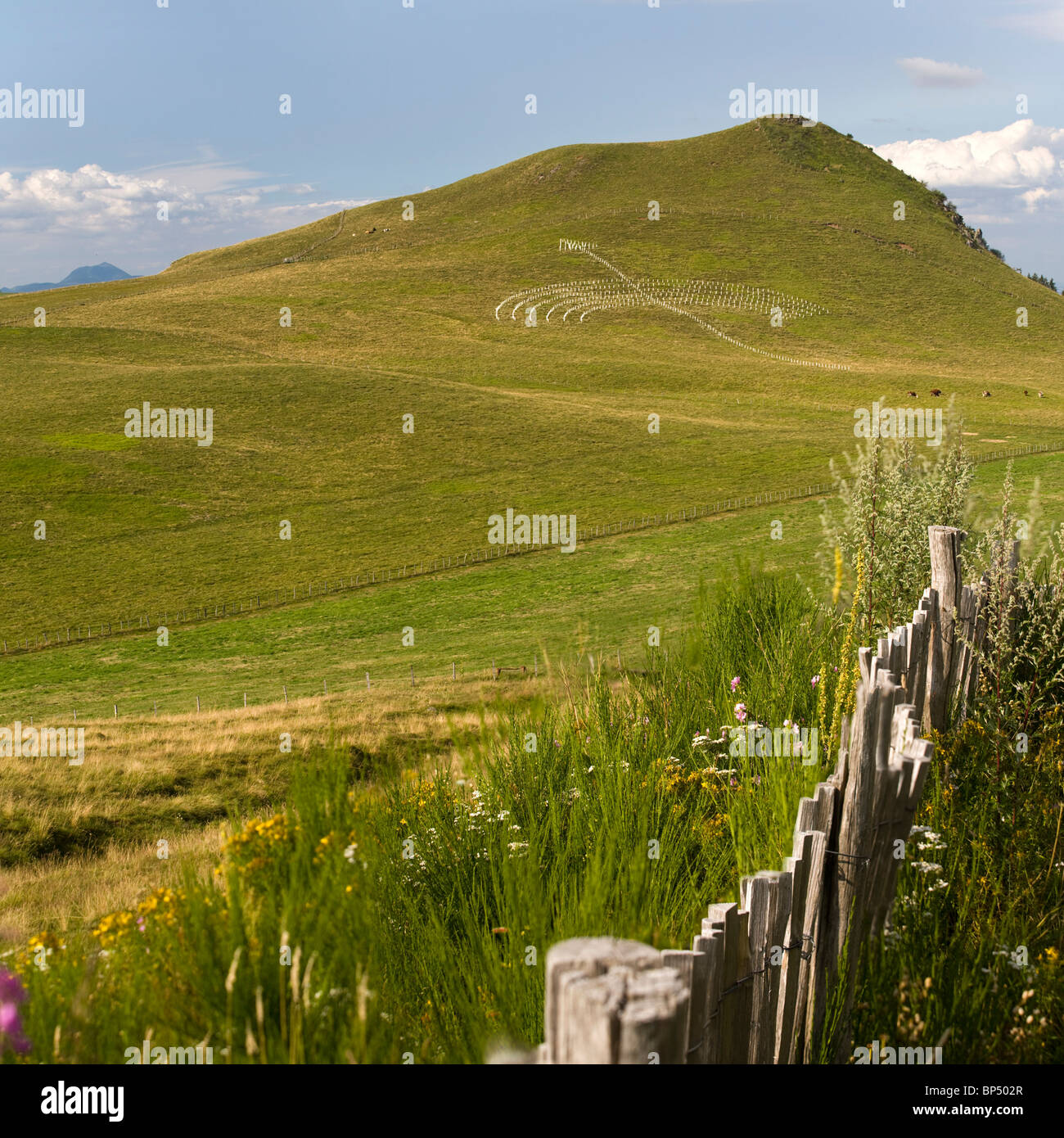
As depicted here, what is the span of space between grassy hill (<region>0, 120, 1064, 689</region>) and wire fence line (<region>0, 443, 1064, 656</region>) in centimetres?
105

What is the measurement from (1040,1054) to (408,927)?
3.10 m

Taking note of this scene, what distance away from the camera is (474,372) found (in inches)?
3413

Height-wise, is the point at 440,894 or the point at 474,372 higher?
the point at 474,372

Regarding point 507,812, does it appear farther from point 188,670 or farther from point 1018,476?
point 1018,476

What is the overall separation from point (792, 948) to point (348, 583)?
40.8 metres

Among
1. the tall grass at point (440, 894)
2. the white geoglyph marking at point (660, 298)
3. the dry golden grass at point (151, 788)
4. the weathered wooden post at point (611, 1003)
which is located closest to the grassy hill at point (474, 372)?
the white geoglyph marking at point (660, 298)

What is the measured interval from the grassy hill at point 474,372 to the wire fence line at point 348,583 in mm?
1045

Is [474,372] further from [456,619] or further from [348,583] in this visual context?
[456,619]

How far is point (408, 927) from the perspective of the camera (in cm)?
518

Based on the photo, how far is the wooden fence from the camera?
2.13m

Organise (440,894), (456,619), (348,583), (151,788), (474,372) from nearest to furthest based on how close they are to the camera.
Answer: (440,894), (151,788), (456,619), (348,583), (474,372)

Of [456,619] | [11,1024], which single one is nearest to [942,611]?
[11,1024]

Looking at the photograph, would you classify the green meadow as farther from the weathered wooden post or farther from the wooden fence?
the weathered wooden post
